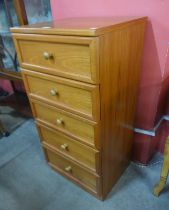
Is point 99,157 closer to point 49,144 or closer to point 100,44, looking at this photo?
point 49,144

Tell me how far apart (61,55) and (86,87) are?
169 millimetres

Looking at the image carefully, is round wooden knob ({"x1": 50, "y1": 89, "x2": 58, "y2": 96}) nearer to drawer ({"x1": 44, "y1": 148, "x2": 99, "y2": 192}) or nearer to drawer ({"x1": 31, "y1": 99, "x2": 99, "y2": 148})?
drawer ({"x1": 31, "y1": 99, "x2": 99, "y2": 148})

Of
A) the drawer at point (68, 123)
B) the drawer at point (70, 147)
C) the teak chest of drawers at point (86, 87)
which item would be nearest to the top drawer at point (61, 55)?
the teak chest of drawers at point (86, 87)

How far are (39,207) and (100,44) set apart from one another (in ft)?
3.42

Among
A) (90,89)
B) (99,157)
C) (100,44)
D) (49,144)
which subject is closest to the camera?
(100,44)

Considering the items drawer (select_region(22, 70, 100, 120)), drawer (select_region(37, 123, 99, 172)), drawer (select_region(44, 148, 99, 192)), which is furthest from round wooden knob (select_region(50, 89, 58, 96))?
drawer (select_region(44, 148, 99, 192))

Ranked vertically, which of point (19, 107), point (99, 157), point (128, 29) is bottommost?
point (19, 107)

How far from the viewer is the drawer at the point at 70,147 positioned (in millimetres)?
988

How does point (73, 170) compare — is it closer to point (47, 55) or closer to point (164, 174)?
point (164, 174)

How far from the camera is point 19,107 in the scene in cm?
203

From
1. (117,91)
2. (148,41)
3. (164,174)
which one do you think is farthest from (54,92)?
(164,174)

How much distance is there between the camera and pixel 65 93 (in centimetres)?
86

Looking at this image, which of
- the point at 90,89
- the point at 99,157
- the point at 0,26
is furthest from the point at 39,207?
the point at 0,26

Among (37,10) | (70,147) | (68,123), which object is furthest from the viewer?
(37,10)
